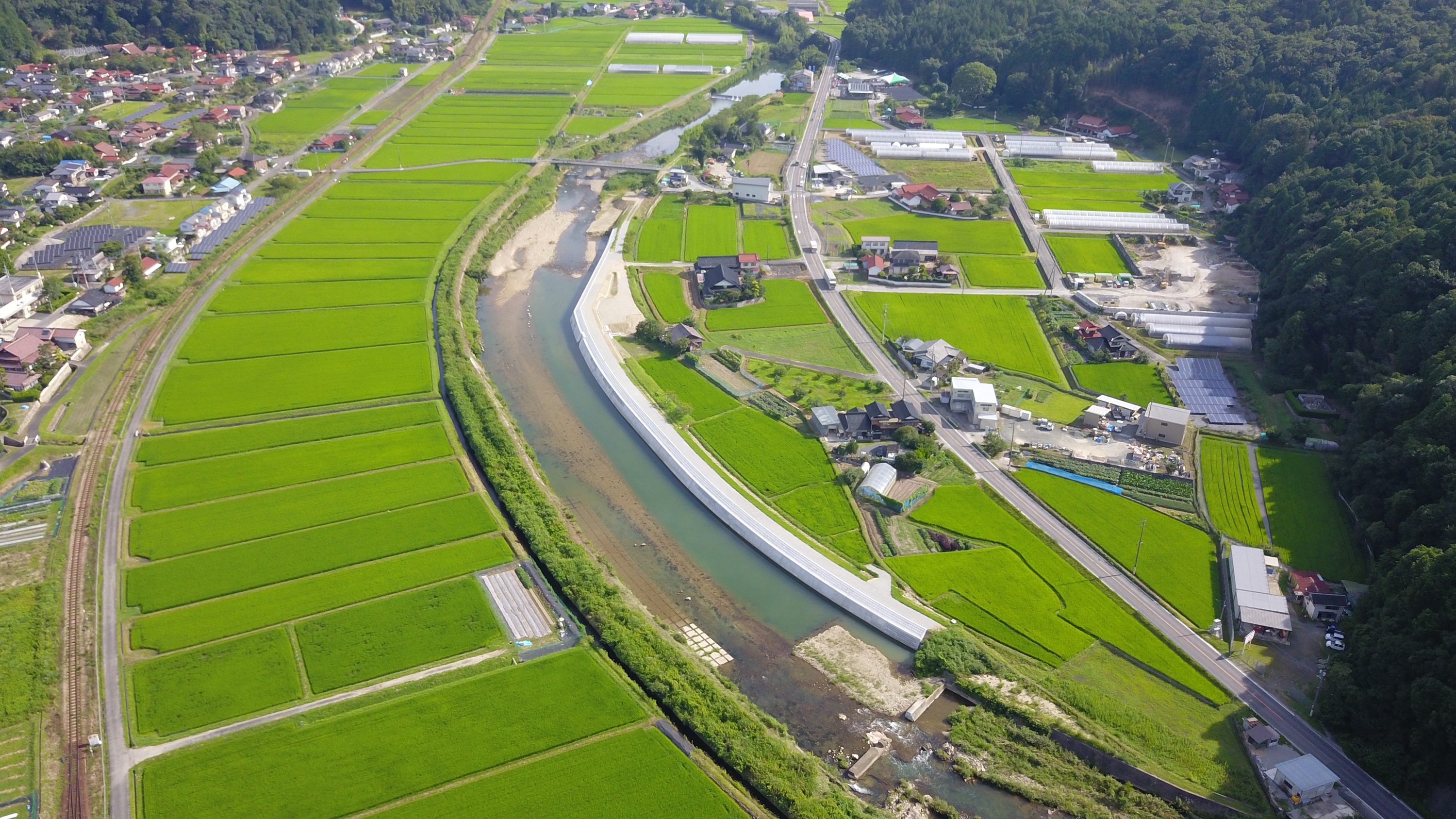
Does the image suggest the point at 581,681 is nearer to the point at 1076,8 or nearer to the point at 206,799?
the point at 206,799

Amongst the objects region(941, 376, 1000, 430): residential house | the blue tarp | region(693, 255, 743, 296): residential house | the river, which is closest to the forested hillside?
the river

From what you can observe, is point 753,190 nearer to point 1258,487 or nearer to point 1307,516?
point 1258,487

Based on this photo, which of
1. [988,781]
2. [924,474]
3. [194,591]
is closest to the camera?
[988,781]

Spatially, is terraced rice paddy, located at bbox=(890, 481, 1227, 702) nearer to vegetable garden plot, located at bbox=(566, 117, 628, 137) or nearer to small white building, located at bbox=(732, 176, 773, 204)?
small white building, located at bbox=(732, 176, 773, 204)

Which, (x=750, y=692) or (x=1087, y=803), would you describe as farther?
(x=750, y=692)

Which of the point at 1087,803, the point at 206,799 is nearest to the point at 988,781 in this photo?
the point at 1087,803

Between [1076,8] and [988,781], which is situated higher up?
[1076,8]

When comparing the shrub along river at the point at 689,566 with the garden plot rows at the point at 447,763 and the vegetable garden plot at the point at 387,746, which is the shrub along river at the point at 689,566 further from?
the vegetable garden plot at the point at 387,746
